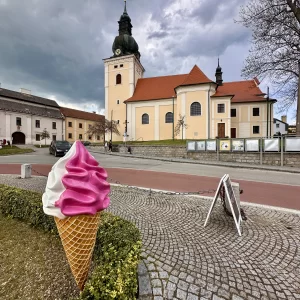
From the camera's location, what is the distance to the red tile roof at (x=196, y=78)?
31736 millimetres

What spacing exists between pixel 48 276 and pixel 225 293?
2324mm

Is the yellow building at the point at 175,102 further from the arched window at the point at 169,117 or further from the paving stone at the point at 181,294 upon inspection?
the paving stone at the point at 181,294

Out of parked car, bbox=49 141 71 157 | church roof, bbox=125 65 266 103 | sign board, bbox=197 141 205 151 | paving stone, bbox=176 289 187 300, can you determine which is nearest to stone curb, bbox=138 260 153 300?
paving stone, bbox=176 289 187 300

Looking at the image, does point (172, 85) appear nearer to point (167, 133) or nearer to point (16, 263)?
point (167, 133)

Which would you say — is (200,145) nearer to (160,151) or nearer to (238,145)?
(238,145)

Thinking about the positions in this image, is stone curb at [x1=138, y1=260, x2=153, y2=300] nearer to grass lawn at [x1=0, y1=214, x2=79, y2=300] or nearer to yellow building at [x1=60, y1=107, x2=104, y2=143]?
grass lawn at [x1=0, y1=214, x2=79, y2=300]

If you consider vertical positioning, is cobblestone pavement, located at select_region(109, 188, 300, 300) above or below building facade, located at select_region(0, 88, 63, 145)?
below

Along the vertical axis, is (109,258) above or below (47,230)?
above

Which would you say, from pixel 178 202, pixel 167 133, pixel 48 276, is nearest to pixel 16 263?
pixel 48 276

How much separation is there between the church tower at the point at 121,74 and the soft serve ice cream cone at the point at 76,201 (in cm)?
3675

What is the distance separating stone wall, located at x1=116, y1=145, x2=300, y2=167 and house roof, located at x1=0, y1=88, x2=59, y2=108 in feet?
123

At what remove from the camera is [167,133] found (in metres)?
35.9

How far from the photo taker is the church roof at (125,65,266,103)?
111ft

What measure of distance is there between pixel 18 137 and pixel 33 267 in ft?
172
